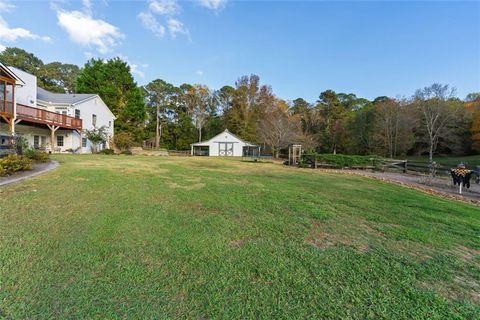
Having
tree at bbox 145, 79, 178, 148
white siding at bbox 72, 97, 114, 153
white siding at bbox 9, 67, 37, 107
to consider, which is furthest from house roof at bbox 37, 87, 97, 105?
tree at bbox 145, 79, 178, 148

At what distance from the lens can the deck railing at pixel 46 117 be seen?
18234mm

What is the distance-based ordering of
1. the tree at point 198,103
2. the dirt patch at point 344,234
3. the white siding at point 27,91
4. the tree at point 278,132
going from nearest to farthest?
1. the dirt patch at point 344,234
2. the white siding at point 27,91
3. the tree at point 278,132
4. the tree at point 198,103

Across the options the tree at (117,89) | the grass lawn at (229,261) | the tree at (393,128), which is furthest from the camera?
the tree at (393,128)

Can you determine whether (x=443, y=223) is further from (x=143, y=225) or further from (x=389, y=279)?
(x=143, y=225)

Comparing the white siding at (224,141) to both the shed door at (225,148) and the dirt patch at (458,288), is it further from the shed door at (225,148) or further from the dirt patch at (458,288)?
the dirt patch at (458,288)

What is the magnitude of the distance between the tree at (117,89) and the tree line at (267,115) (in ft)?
0.42

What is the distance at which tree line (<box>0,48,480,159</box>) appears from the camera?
34.2 metres

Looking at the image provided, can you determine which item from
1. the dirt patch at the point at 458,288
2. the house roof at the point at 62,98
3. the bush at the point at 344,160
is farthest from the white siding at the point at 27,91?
the dirt patch at the point at 458,288

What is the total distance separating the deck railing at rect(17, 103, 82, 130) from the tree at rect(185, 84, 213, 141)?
28.0m

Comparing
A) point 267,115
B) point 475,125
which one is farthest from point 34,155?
point 475,125

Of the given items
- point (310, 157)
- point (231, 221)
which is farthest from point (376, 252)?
point (310, 157)

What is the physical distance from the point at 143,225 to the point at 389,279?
350 cm

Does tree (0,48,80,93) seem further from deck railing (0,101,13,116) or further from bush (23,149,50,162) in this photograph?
bush (23,149,50,162)

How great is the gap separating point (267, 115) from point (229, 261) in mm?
42288
